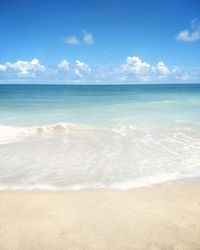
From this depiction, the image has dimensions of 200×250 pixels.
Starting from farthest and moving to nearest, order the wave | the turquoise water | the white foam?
the turquoise water
the wave
the white foam

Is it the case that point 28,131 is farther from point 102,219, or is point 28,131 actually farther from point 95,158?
point 102,219

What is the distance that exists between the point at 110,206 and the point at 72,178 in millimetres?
1299

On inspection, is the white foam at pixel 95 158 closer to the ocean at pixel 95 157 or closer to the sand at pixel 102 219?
the ocean at pixel 95 157

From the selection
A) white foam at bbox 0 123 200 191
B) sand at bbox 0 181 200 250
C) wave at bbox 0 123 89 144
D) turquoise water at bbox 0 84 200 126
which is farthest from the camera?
turquoise water at bbox 0 84 200 126

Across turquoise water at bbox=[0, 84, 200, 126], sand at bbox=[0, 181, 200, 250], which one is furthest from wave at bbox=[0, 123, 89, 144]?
sand at bbox=[0, 181, 200, 250]

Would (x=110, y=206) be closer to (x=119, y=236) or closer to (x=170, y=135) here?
(x=119, y=236)

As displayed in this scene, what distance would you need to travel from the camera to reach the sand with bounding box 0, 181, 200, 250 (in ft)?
8.92

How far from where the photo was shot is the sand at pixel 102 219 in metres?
2.72

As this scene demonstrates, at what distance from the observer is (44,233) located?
286cm

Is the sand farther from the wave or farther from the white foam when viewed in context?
the wave

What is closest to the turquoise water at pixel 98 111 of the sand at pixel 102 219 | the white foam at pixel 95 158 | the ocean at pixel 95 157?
the ocean at pixel 95 157

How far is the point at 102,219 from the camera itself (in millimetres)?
3129

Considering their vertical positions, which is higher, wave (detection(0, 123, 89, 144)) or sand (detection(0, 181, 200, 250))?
sand (detection(0, 181, 200, 250))

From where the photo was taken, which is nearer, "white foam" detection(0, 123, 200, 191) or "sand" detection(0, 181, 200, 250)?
"sand" detection(0, 181, 200, 250)
